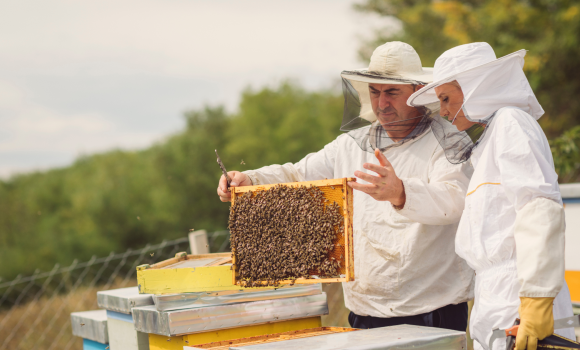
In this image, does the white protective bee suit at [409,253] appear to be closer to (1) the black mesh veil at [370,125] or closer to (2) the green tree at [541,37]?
(1) the black mesh veil at [370,125]

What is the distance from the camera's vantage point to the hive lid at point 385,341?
1.95 meters

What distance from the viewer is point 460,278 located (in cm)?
295

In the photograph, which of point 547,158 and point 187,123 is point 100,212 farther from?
point 547,158

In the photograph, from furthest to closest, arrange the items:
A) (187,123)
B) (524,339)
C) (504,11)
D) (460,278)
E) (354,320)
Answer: (187,123)
(504,11)
(354,320)
(460,278)
(524,339)

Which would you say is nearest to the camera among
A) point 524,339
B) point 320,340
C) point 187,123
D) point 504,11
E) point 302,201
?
point 524,339

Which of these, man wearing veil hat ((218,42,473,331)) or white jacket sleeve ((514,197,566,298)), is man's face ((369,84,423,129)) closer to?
man wearing veil hat ((218,42,473,331))

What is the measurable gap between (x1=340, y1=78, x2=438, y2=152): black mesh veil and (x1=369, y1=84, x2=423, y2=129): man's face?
6cm

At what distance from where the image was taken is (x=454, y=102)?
2.46 metres

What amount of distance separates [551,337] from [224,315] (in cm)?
151

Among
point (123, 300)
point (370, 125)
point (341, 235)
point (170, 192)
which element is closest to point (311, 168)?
point (370, 125)

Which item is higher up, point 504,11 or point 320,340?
point 504,11

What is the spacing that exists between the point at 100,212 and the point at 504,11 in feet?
85.2

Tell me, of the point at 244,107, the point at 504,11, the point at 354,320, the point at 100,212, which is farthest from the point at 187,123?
the point at 354,320

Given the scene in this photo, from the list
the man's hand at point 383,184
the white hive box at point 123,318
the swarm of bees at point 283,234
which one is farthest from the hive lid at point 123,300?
the man's hand at point 383,184
